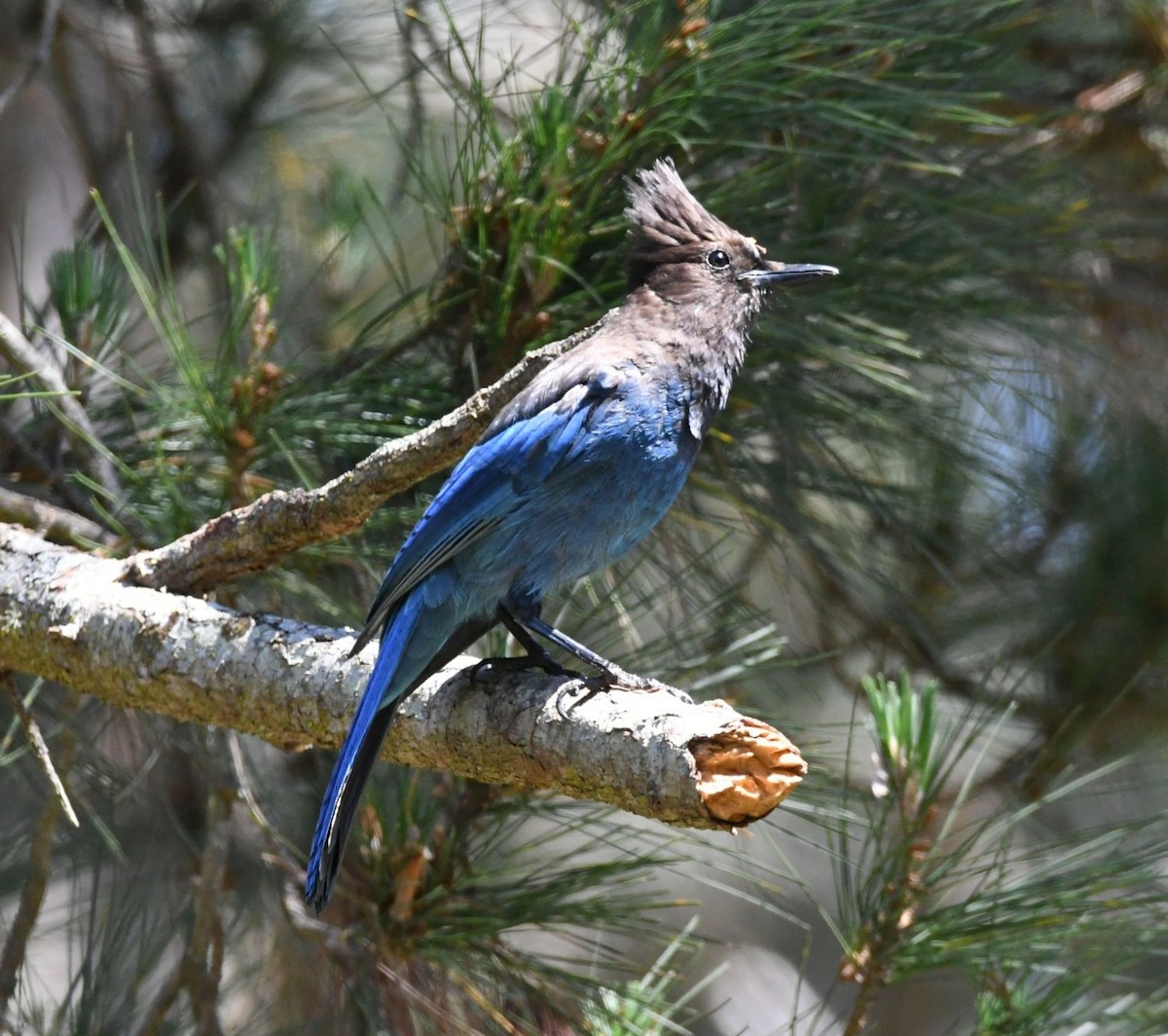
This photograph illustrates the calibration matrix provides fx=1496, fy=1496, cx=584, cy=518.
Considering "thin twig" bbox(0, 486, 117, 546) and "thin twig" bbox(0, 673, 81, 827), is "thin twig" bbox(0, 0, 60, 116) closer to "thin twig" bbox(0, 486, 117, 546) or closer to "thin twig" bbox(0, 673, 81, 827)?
"thin twig" bbox(0, 486, 117, 546)

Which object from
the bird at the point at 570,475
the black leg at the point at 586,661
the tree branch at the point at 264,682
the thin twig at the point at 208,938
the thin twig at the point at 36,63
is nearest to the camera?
the tree branch at the point at 264,682

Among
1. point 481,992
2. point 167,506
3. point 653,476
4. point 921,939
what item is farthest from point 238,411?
point 921,939

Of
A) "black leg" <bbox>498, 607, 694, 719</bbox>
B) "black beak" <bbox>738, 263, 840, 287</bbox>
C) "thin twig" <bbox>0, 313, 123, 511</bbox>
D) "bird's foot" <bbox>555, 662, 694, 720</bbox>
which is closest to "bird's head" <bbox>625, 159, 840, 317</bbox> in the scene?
"black beak" <bbox>738, 263, 840, 287</bbox>

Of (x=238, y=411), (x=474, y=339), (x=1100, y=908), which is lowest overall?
(x=1100, y=908)

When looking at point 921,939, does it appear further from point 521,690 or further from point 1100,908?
point 521,690

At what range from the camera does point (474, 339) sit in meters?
2.55

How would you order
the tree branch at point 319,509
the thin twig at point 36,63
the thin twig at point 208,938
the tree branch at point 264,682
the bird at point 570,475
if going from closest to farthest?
the tree branch at point 264,682
the tree branch at point 319,509
the bird at point 570,475
the thin twig at point 208,938
the thin twig at point 36,63

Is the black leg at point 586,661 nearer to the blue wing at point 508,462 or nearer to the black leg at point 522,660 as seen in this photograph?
the black leg at point 522,660

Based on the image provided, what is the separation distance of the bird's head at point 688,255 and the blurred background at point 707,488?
0.07m

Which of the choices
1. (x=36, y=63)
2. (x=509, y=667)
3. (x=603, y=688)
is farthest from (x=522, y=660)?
(x=36, y=63)

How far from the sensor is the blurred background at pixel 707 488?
2.31 meters

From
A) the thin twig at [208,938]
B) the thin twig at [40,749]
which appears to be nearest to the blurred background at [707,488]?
the thin twig at [208,938]

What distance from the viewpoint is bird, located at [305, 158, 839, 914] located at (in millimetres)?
2266

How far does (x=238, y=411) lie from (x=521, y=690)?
0.73 m
